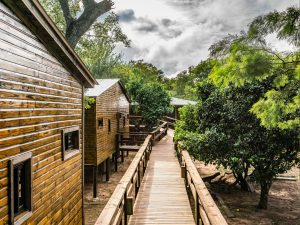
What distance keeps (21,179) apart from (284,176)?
18.3m

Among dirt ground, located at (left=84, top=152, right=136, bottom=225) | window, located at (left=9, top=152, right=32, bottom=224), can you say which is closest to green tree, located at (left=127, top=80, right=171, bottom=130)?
dirt ground, located at (left=84, top=152, right=136, bottom=225)

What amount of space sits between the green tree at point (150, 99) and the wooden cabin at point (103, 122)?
2.86 metres

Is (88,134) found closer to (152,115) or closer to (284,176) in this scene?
(152,115)

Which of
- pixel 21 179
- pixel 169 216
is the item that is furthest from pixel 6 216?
pixel 169 216

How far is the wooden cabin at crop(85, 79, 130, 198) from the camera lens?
52.1 ft

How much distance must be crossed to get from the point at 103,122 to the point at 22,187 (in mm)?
12088

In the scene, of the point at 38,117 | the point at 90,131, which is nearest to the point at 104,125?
the point at 90,131

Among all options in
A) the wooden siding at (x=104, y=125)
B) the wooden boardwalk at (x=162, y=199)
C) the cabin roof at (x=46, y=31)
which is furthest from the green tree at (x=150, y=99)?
the cabin roof at (x=46, y=31)

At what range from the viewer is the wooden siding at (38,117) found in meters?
4.69

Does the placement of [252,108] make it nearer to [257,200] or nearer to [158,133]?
[257,200]

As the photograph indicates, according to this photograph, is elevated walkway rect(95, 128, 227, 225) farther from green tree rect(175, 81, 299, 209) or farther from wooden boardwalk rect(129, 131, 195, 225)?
green tree rect(175, 81, 299, 209)

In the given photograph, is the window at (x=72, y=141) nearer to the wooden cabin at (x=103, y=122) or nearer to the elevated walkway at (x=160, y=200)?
the elevated walkway at (x=160, y=200)

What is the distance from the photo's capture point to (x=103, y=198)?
620 inches

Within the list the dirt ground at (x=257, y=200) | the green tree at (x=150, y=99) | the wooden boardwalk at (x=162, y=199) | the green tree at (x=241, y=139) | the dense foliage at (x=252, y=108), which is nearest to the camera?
the dense foliage at (x=252, y=108)
